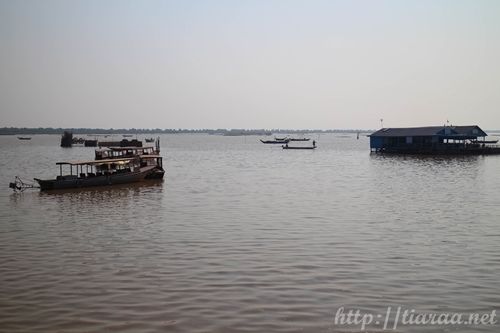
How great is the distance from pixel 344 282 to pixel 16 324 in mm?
7925

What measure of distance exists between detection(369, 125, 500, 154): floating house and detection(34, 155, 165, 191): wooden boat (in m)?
49.6

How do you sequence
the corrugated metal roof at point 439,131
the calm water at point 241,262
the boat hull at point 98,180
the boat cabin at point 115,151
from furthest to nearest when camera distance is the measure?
the corrugated metal roof at point 439,131 < the boat cabin at point 115,151 < the boat hull at point 98,180 < the calm water at point 241,262

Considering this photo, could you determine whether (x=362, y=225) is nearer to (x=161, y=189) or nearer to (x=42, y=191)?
(x=161, y=189)

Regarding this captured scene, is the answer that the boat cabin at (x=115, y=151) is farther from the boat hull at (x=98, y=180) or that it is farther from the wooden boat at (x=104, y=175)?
the boat hull at (x=98, y=180)

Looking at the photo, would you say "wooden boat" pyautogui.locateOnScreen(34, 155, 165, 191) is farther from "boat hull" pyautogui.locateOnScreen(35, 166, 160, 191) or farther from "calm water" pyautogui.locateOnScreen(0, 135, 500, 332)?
"calm water" pyautogui.locateOnScreen(0, 135, 500, 332)

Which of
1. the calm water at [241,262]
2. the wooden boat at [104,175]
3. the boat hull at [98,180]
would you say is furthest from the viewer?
the wooden boat at [104,175]

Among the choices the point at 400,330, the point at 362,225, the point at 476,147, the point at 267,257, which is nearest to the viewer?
the point at 400,330

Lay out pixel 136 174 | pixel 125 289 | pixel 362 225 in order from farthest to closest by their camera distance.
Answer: pixel 136 174 → pixel 362 225 → pixel 125 289

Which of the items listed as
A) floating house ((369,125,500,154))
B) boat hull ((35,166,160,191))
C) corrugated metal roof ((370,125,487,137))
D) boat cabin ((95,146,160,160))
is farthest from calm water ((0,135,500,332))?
corrugated metal roof ((370,125,487,137))

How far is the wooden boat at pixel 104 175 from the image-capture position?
36469 millimetres

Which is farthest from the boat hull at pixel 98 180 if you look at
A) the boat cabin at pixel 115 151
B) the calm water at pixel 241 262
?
the calm water at pixel 241 262

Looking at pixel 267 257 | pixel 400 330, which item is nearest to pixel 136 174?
pixel 267 257

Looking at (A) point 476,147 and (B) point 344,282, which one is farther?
(A) point 476,147

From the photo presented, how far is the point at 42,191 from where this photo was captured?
36156 mm
